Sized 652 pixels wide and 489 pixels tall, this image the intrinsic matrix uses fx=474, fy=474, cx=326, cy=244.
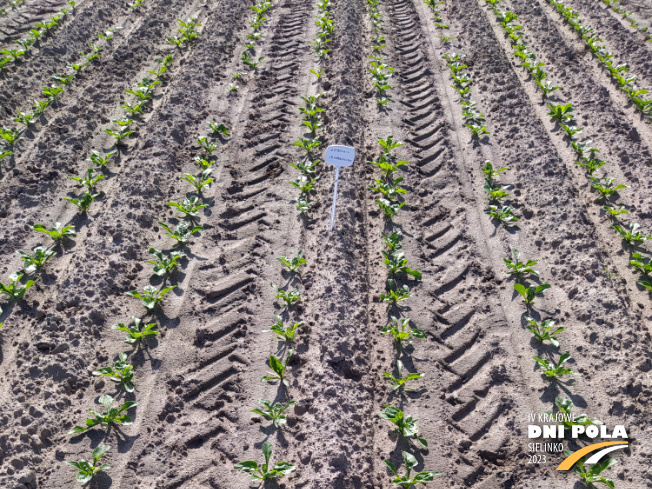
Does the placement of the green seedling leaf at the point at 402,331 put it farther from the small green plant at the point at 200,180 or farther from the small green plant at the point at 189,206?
the small green plant at the point at 200,180

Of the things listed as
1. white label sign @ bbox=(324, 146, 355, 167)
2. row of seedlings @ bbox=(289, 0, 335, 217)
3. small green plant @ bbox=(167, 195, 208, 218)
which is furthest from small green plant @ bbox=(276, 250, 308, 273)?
small green plant @ bbox=(167, 195, 208, 218)

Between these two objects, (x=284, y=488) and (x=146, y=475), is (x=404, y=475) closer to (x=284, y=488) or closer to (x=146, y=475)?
(x=284, y=488)

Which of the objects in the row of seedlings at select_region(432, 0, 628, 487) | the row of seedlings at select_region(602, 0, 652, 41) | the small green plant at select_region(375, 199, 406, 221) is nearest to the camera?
the row of seedlings at select_region(432, 0, 628, 487)

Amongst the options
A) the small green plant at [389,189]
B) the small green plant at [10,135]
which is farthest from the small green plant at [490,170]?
the small green plant at [10,135]

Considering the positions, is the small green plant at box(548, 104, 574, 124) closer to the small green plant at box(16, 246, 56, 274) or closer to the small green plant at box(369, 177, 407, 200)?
the small green plant at box(369, 177, 407, 200)

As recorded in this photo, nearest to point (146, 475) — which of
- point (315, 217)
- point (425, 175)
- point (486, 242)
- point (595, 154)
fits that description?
point (315, 217)

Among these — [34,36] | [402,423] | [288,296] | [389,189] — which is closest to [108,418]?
[288,296]

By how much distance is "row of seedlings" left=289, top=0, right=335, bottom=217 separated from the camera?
519 cm

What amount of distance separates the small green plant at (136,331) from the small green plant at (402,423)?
1909 millimetres

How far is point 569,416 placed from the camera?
3.32 m

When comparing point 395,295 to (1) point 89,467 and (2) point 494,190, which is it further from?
(1) point 89,467

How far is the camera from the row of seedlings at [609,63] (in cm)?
643

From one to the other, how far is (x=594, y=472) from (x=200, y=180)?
14.7ft

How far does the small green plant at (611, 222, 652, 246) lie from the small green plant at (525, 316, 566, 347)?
1436 mm
